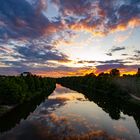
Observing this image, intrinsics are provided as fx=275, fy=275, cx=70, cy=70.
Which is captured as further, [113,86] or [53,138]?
[113,86]

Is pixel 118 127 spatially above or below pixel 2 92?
below

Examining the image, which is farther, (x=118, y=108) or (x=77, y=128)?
(x=118, y=108)

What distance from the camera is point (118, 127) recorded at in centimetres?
3838

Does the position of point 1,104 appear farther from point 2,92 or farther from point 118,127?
point 118,127

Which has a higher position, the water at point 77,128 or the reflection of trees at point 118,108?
the reflection of trees at point 118,108

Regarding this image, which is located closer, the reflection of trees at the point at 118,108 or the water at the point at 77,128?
the water at the point at 77,128

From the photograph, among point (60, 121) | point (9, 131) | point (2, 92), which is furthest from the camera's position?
point (2, 92)

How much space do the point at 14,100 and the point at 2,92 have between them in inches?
123

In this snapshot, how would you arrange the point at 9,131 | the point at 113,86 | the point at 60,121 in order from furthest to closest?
the point at 113,86, the point at 60,121, the point at 9,131

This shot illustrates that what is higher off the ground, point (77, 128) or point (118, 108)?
point (118, 108)

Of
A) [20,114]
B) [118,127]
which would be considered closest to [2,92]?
[20,114]

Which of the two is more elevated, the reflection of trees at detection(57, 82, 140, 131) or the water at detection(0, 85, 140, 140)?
the reflection of trees at detection(57, 82, 140, 131)

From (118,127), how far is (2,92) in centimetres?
2817

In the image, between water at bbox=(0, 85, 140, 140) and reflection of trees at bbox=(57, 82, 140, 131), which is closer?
water at bbox=(0, 85, 140, 140)
